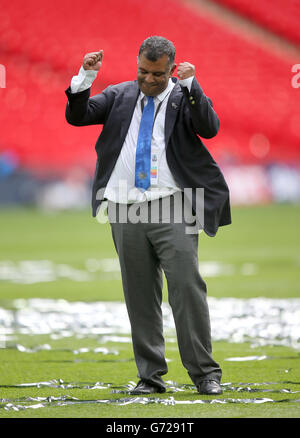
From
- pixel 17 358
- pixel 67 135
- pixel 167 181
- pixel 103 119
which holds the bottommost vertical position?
pixel 17 358

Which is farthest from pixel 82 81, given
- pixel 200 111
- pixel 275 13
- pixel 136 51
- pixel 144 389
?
pixel 136 51

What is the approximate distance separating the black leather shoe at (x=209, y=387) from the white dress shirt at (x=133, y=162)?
1060 mm

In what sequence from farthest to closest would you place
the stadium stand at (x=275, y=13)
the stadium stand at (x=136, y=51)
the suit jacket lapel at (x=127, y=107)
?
the stadium stand at (x=136, y=51) < the stadium stand at (x=275, y=13) < the suit jacket lapel at (x=127, y=107)

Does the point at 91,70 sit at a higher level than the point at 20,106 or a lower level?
lower

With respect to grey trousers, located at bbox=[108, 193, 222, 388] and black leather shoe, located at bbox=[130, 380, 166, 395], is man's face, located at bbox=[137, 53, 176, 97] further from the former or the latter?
black leather shoe, located at bbox=[130, 380, 166, 395]

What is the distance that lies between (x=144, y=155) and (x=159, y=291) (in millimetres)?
813

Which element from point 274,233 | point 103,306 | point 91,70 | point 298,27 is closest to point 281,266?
point 298,27

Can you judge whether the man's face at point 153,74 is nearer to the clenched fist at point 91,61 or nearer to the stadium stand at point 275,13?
the clenched fist at point 91,61

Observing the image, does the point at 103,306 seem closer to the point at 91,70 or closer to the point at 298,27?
the point at 91,70

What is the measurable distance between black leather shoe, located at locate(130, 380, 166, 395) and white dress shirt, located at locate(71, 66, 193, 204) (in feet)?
3.41

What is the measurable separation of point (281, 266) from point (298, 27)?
152 inches

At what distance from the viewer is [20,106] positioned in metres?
22.1

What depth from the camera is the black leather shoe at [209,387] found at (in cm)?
540

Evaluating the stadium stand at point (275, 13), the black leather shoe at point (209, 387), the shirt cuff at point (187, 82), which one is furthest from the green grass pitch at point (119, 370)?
the stadium stand at point (275, 13)
